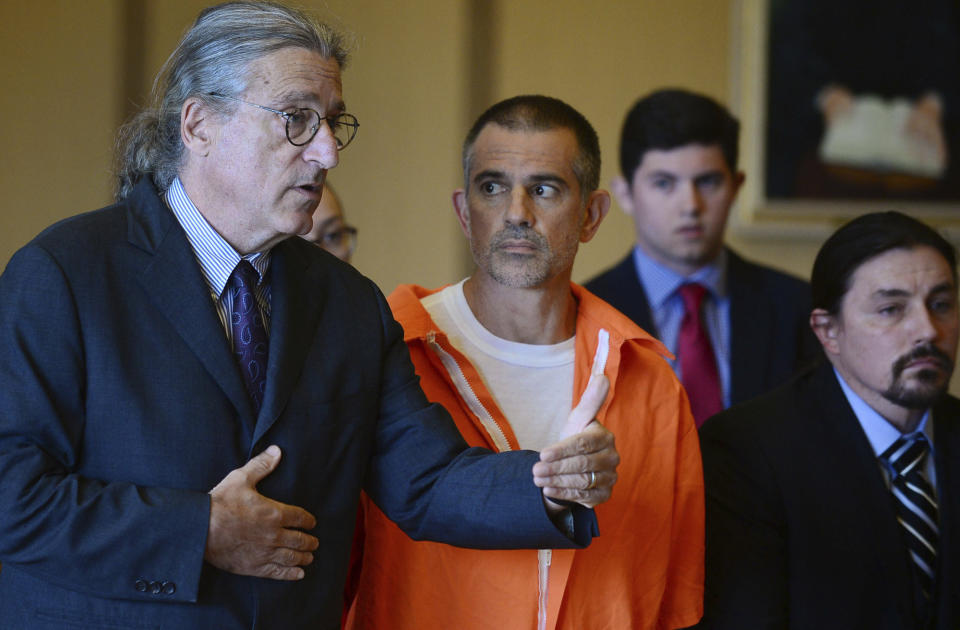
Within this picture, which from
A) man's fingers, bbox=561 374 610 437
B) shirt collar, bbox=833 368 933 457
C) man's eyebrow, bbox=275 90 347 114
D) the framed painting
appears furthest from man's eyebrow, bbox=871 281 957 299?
the framed painting

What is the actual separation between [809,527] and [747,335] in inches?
34.8

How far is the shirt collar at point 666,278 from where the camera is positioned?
3.05 meters

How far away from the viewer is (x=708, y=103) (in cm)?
316

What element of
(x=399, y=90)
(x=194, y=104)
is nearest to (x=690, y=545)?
(x=194, y=104)

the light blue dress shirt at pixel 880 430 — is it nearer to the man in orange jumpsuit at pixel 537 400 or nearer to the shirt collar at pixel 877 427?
the shirt collar at pixel 877 427

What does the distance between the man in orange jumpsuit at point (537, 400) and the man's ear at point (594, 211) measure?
0.02 m

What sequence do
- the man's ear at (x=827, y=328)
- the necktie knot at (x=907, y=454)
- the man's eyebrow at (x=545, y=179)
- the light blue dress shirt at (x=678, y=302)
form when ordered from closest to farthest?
the man's eyebrow at (x=545, y=179), the necktie knot at (x=907, y=454), the man's ear at (x=827, y=328), the light blue dress shirt at (x=678, y=302)

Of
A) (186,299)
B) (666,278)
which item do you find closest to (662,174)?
(666,278)

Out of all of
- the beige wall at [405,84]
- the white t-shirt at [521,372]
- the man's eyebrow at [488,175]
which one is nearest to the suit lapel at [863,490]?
the white t-shirt at [521,372]

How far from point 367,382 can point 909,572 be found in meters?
1.18

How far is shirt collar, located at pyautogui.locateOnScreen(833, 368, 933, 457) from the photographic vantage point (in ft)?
7.54

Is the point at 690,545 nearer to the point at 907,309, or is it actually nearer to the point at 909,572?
the point at 909,572

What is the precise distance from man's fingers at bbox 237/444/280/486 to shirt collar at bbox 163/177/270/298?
0.80ft

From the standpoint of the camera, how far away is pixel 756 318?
9.85 feet
